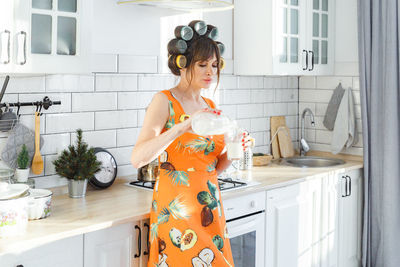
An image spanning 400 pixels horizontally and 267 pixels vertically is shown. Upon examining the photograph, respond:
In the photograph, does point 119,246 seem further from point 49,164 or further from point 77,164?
point 49,164

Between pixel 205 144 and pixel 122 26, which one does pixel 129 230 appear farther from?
pixel 122 26

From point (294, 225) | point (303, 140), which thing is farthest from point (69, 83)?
point (303, 140)

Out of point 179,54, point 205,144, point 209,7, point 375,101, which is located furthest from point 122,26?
point 375,101

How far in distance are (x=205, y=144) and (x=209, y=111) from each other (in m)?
0.30

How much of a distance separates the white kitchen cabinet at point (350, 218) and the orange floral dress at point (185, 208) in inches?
64.6

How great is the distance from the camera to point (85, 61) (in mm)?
2576

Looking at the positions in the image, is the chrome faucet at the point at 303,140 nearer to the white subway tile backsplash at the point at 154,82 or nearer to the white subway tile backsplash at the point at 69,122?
the white subway tile backsplash at the point at 154,82

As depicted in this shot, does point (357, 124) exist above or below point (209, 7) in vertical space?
below

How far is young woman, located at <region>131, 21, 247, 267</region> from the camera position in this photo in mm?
2461

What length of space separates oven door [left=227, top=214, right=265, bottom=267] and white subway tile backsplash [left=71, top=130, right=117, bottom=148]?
83 cm

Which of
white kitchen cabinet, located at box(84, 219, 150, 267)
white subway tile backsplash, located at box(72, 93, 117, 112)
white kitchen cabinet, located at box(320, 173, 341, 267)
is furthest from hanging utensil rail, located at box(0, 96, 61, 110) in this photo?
white kitchen cabinet, located at box(320, 173, 341, 267)

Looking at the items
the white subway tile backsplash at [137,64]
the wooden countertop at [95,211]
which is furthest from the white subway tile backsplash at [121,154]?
the white subway tile backsplash at [137,64]

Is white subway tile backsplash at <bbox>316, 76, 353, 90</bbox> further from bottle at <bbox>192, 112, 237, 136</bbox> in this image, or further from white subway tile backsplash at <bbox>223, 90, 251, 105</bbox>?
bottle at <bbox>192, 112, 237, 136</bbox>

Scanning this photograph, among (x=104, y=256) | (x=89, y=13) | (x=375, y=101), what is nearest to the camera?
→ (x=104, y=256)
